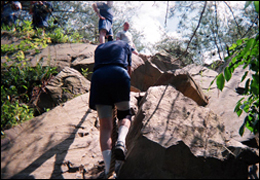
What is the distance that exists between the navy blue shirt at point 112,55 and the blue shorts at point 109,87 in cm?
13

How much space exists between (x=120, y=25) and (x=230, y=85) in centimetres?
767

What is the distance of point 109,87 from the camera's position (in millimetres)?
2887

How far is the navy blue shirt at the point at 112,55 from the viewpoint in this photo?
3.06 m

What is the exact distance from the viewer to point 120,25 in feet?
40.0

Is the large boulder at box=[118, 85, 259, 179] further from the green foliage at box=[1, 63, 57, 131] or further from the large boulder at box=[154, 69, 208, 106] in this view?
the green foliage at box=[1, 63, 57, 131]

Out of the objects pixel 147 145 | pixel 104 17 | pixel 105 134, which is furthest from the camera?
pixel 104 17

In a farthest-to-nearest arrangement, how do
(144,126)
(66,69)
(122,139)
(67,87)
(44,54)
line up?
(44,54) → (66,69) → (67,87) → (144,126) → (122,139)

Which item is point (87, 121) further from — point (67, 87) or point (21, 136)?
point (67, 87)

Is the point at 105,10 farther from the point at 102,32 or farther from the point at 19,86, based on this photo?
the point at 19,86

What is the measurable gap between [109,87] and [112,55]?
442 mm

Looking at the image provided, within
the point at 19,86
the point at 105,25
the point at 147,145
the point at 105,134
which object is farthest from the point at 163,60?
the point at 105,134

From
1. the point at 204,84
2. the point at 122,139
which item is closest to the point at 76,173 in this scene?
the point at 122,139

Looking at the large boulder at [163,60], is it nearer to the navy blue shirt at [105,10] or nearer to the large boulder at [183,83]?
the navy blue shirt at [105,10]

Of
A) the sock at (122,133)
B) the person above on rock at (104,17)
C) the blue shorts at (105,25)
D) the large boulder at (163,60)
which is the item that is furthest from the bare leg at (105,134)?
the large boulder at (163,60)
